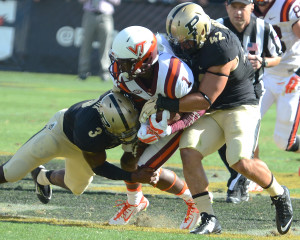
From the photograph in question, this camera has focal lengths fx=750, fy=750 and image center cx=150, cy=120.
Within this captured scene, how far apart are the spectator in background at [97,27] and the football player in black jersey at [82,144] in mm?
10220

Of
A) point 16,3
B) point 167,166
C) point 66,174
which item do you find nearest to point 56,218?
point 66,174

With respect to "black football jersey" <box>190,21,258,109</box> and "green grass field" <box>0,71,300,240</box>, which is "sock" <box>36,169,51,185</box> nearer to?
"green grass field" <box>0,71,300,240</box>

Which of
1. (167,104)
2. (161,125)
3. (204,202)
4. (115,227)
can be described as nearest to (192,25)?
(167,104)

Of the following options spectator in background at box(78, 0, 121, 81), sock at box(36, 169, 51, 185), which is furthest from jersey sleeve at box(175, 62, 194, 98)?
spectator in background at box(78, 0, 121, 81)

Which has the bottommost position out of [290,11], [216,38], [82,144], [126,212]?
[126,212]

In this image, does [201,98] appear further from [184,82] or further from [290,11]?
[290,11]

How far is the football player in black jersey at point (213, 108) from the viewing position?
502 cm

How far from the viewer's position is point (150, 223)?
5.43 m

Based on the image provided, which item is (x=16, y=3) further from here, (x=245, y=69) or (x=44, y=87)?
(x=245, y=69)

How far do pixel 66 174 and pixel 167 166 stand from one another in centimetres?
225

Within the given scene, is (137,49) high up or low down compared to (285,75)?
up

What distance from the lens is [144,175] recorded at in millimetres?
5152

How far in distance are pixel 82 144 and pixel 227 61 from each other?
1134mm

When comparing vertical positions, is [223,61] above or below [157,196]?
above
